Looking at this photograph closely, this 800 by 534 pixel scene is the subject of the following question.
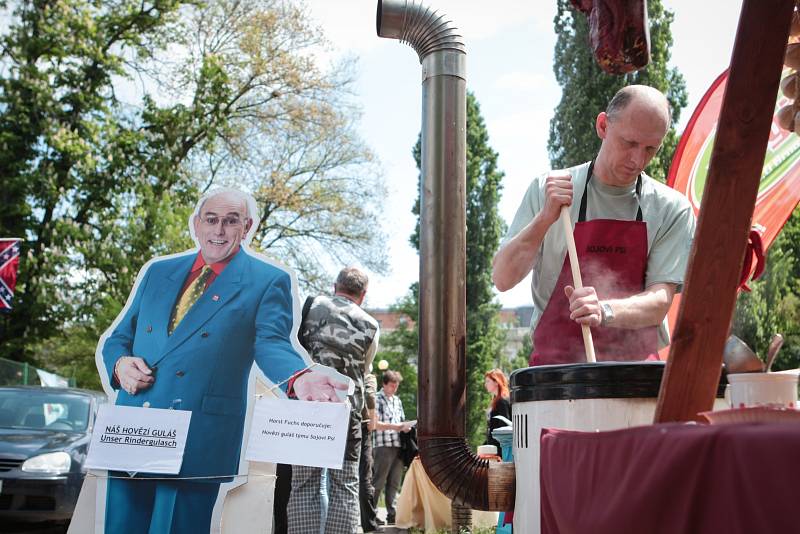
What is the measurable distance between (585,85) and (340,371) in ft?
47.6

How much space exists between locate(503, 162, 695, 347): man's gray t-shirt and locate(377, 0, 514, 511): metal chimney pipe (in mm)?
297

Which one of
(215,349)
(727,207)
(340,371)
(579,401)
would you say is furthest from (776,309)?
(727,207)

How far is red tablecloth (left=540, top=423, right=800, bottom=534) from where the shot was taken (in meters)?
1.00

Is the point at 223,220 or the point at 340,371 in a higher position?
the point at 223,220

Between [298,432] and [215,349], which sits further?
[215,349]

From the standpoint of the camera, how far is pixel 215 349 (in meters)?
3.57

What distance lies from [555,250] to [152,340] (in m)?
1.85

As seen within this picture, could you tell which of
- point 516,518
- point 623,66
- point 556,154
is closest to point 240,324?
point 516,518

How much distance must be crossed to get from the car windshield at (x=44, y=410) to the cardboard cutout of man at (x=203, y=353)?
4.52 metres

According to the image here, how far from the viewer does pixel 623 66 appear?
2.11 metres

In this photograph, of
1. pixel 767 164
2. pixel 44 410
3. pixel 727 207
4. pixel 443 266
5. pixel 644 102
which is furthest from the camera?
pixel 44 410

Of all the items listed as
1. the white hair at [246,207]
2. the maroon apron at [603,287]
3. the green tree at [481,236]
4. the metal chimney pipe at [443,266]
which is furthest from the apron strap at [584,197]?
the green tree at [481,236]

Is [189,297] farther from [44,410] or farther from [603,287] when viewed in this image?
[44,410]

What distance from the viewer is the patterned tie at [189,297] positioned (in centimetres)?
367
